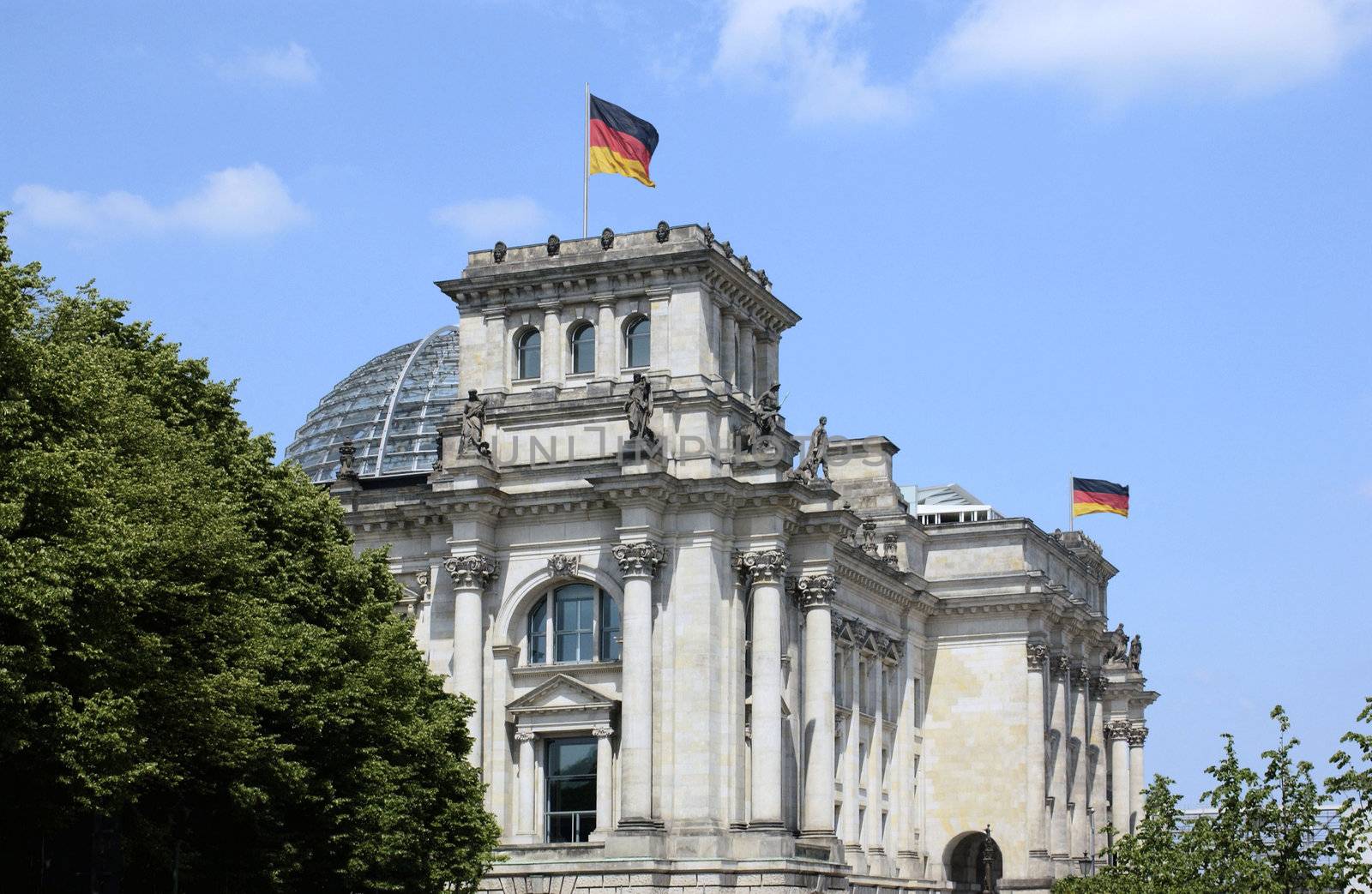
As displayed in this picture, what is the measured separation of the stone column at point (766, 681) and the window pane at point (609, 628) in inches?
204

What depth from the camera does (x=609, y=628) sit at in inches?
3214

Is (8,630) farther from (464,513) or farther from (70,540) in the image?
(464,513)

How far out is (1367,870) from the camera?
156 feet

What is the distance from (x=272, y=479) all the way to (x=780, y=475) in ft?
82.6

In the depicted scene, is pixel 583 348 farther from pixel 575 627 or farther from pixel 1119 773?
pixel 1119 773

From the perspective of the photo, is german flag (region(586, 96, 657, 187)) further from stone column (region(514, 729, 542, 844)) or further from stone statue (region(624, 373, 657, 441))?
stone column (region(514, 729, 542, 844))

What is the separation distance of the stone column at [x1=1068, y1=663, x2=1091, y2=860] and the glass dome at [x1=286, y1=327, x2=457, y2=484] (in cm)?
3582

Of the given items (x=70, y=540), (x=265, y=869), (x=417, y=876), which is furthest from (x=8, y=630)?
(x=417, y=876)

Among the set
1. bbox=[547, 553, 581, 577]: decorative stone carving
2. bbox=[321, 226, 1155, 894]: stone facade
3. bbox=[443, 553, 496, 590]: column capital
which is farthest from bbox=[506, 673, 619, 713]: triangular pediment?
bbox=[443, 553, 496, 590]: column capital

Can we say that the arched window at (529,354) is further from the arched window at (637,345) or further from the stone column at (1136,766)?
the stone column at (1136,766)

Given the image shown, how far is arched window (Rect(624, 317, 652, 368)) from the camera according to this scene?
84188 millimetres

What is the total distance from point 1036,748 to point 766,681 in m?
25.0

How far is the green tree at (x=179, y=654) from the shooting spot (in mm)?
46906

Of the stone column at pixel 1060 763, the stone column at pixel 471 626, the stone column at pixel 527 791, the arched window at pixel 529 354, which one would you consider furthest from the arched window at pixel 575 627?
the stone column at pixel 1060 763
